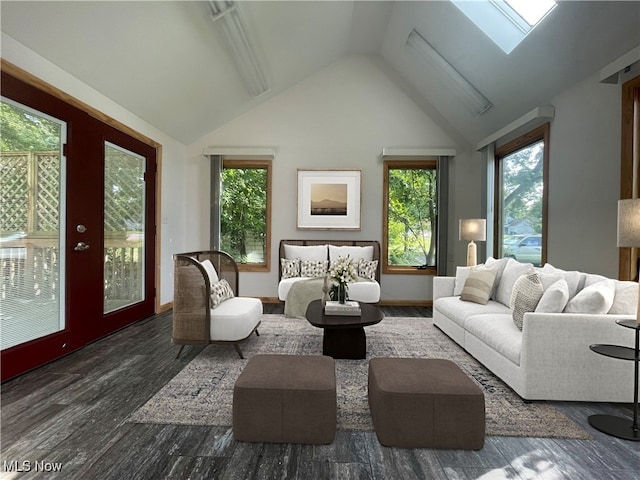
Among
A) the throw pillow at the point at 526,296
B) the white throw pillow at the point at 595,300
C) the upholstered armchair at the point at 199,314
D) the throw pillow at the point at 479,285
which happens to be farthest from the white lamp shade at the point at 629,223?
the upholstered armchair at the point at 199,314

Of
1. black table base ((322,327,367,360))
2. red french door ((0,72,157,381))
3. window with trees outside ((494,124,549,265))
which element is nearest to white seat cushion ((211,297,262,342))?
black table base ((322,327,367,360))

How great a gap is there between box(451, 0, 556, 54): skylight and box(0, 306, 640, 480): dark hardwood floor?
11.4 feet

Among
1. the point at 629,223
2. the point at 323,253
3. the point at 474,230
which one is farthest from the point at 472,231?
the point at 629,223

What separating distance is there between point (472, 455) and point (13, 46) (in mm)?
3985

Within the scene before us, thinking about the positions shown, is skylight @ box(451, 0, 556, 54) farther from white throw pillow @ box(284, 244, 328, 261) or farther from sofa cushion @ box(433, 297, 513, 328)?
white throw pillow @ box(284, 244, 328, 261)

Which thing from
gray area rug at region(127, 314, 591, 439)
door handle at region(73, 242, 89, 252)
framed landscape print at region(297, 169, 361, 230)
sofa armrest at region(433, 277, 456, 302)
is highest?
framed landscape print at region(297, 169, 361, 230)

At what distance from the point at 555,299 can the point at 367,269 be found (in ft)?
9.78

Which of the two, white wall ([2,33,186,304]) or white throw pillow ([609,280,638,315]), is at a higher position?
white wall ([2,33,186,304])

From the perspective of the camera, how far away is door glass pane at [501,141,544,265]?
4.07 m

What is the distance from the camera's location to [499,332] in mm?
2584

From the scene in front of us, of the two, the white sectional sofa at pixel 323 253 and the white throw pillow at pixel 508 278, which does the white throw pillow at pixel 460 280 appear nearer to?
the white throw pillow at pixel 508 278

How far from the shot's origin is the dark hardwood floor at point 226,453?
1542 millimetres

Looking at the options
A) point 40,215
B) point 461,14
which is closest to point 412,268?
point 461,14

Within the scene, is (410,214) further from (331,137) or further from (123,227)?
(123,227)
